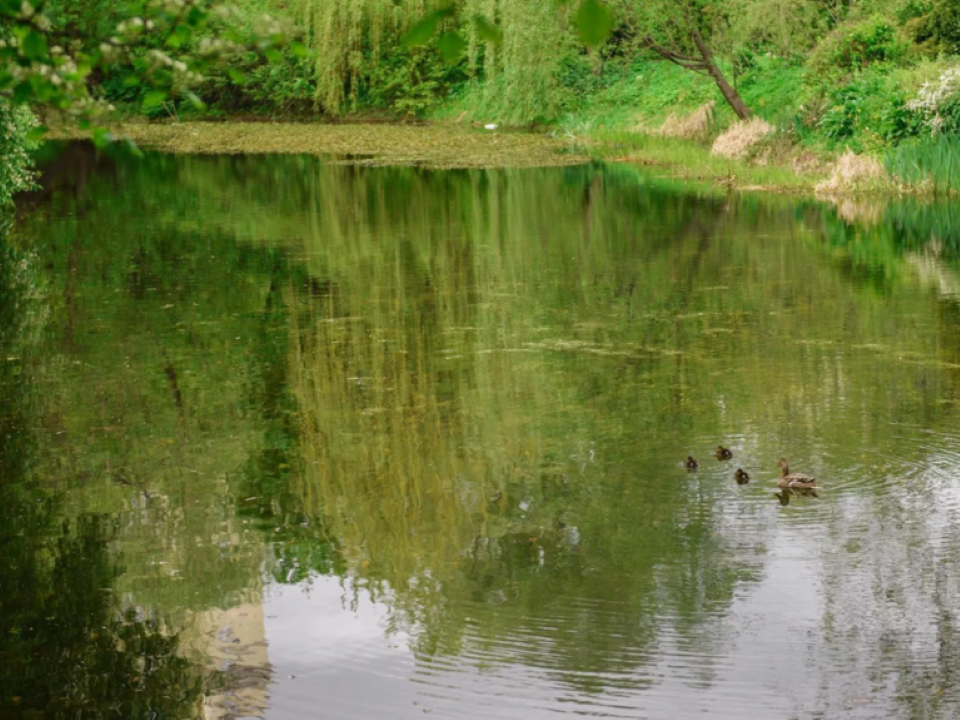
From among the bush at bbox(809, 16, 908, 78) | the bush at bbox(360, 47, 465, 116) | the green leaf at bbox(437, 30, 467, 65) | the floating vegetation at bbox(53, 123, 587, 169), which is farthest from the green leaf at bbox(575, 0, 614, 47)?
the bush at bbox(360, 47, 465, 116)

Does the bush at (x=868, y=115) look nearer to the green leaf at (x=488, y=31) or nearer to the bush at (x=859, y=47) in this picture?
the bush at (x=859, y=47)

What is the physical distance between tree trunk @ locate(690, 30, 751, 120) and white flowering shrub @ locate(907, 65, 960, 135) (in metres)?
5.80

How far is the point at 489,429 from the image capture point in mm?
10453

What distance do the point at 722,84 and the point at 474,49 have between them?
1216 centimetres

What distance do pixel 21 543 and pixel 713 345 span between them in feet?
22.9

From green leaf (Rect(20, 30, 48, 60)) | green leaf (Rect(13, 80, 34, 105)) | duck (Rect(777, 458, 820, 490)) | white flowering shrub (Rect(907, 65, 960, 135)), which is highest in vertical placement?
white flowering shrub (Rect(907, 65, 960, 135))

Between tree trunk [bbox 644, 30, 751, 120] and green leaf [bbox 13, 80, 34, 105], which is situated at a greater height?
tree trunk [bbox 644, 30, 751, 120]

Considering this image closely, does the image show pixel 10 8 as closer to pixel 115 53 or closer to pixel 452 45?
pixel 115 53

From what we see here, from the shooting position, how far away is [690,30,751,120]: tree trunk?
29.2m

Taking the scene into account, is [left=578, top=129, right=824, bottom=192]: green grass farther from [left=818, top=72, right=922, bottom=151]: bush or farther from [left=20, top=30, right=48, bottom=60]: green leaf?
[left=20, top=30, right=48, bottom=60]: green leaf

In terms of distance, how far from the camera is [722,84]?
96.2 ft

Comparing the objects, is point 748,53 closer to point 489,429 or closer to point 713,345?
point 713,345

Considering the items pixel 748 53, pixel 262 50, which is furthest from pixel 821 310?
pixel 748 53

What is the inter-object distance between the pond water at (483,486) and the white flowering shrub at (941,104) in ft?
18.3
